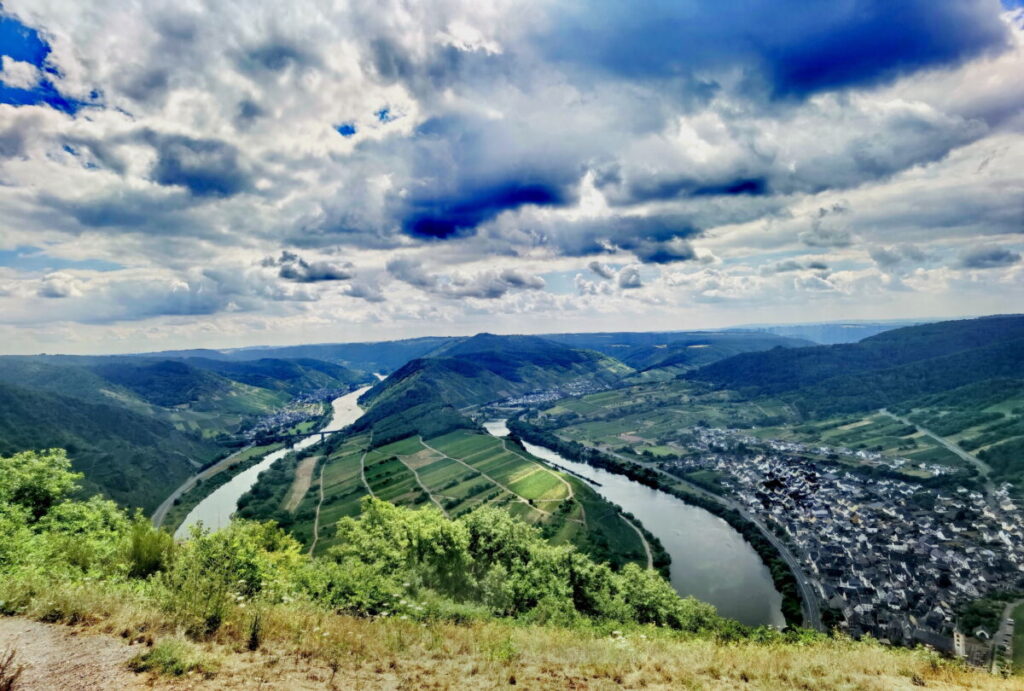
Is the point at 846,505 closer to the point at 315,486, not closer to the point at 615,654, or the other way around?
the point at 615,654

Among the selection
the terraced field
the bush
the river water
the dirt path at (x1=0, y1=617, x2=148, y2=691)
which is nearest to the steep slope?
the river water

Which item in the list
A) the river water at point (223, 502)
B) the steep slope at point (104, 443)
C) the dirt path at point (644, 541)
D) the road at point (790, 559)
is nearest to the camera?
the road at point (790, 559)

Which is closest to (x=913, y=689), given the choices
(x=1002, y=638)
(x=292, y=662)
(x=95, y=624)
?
(x=292, y=662)

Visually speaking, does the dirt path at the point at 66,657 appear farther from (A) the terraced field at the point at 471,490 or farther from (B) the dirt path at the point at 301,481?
(B) the dirt path at the point at 301,481

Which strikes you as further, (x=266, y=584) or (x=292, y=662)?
(x=266, y=584)

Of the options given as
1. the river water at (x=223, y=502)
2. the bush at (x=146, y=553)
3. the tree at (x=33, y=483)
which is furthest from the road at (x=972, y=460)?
the river water at (x=223, y=502)

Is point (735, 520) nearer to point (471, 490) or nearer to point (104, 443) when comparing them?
point (471, 490)

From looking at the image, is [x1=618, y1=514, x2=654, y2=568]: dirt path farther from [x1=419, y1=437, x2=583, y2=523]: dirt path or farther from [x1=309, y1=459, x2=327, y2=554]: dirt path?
[x1=309, y1=459, x2=327, y2=554]: dirt path
